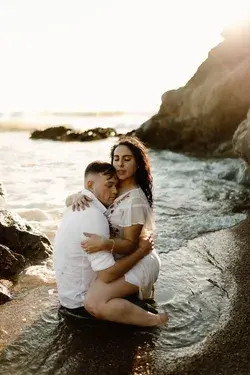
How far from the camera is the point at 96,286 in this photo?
4.30 meters

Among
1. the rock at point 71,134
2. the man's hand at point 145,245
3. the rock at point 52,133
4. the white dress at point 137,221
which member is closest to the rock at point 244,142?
the white dress at point 137,221

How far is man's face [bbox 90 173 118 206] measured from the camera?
4594 millimetres

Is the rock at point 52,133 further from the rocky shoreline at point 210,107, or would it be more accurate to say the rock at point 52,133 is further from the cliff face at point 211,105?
the cliff face at point 211,105

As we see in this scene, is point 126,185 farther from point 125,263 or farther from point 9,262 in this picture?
point 9,262

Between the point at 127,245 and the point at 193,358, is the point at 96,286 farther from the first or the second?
the point at 193,358

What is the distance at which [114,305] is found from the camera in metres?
4.22

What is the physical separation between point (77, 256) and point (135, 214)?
28.2 inches

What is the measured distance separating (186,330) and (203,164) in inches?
528

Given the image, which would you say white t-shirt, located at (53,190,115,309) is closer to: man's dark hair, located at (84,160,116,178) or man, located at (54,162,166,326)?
man, located at (54,162,166,326)

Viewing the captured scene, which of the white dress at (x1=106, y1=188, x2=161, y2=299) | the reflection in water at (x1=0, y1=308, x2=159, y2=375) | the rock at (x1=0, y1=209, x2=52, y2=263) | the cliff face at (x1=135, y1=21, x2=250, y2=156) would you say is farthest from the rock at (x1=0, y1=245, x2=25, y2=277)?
the cliff face at (x1=135, y1=21, x2=250, y2=156)

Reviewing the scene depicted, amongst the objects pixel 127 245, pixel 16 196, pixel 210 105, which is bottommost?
pixel 16 196

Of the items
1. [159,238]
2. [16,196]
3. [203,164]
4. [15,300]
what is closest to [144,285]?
[15,300]

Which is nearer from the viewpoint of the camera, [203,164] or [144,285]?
[144,285]

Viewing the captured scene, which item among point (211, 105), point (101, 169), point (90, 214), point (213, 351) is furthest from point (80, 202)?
point (211, 105)
